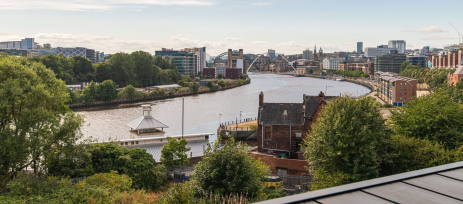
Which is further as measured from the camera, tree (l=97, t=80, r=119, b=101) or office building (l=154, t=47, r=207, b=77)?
office building (l=154, t=47, r=207, b=77)

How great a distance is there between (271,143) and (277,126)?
83cm

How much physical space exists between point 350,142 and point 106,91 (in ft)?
144

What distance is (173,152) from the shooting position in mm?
14555

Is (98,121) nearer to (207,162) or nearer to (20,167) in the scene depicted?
(20,167)

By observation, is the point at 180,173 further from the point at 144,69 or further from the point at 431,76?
the point at 431,76

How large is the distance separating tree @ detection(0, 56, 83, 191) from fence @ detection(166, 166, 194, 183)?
3.77 m

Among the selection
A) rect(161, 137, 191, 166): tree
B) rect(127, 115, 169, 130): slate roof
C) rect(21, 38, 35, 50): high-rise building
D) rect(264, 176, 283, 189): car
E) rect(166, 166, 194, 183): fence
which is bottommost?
rect(166, 166, 194, 183): fence

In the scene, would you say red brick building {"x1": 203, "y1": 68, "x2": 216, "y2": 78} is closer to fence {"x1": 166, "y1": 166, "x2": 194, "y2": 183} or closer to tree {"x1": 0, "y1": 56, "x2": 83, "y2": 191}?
fence {"x1": 166, "y1": 166, "x2": 194, "y2": 183}

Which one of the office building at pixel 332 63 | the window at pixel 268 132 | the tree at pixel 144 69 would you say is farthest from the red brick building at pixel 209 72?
the window at pixel 268 132

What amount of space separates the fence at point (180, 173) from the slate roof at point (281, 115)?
14.4 ft

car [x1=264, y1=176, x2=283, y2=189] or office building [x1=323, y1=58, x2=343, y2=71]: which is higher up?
office building [x1=323, y1=58, x2=343, y2=71]

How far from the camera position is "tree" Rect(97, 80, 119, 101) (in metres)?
49.2

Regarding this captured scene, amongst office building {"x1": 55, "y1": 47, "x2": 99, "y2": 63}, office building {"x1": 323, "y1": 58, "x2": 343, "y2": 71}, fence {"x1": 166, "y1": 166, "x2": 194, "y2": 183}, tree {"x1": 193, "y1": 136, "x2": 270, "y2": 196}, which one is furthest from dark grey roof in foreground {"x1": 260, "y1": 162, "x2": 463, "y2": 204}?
office building {"x1": 323, "y1": 58, "x2": 343, "y2": 71}

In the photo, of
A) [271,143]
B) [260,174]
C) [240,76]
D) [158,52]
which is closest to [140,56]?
[240,76]
